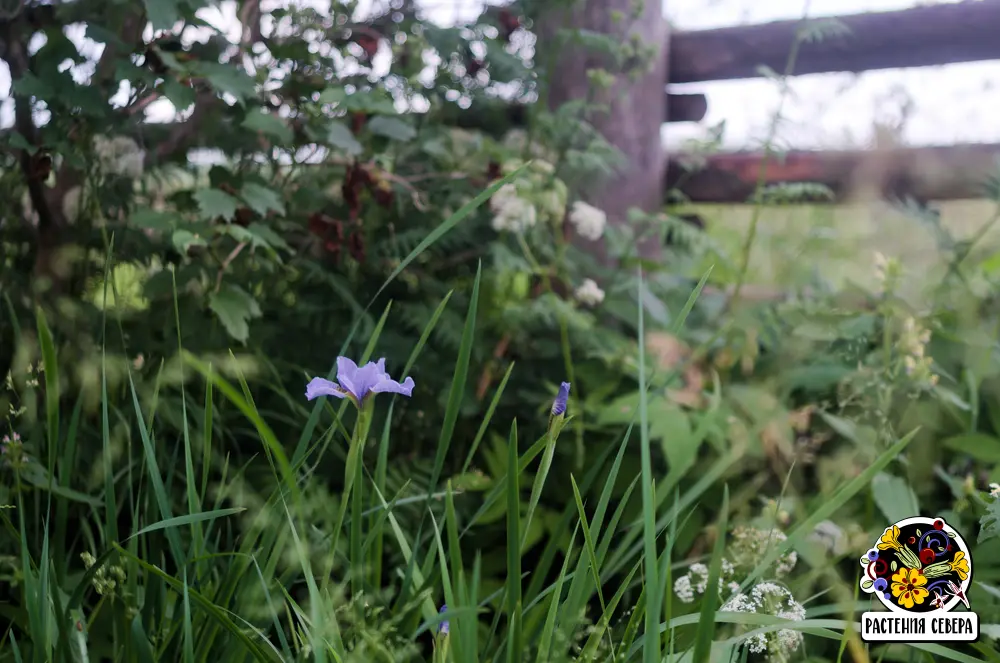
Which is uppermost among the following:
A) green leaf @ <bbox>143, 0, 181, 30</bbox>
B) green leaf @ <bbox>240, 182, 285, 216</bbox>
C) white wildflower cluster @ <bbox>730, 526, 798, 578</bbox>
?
green leaf @ <bbox>143, 0, 181, 30</bbox>

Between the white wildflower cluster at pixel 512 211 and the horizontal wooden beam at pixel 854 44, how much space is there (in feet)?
2.80

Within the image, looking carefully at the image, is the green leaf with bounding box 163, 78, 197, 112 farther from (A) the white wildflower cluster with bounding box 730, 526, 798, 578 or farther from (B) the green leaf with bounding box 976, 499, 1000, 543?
(B) the green leaf with bounding box 976, 499, 1000, 543

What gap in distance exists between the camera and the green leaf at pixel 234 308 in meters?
1.27

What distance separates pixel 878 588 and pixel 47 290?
146cm

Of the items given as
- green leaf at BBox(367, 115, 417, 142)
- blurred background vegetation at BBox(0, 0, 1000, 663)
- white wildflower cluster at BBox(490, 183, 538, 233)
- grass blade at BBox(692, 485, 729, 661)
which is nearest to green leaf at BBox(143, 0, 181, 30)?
blurred background vegetation at BBox(0, 0, 1000, 663)

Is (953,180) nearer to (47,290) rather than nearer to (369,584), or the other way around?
(369,584)

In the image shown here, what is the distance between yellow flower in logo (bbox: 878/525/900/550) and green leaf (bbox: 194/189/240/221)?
3.41 ft

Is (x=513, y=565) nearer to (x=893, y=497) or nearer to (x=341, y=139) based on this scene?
(x=893, y=497)

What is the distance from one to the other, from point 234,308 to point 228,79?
1.27 feet

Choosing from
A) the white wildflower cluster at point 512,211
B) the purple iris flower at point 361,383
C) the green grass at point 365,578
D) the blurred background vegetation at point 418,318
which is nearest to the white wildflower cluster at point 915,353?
the blurred background vegetation at point 418,318

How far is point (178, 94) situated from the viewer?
129cm

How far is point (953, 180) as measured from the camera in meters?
2.05

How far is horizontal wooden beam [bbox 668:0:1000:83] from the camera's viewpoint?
6.44 feet

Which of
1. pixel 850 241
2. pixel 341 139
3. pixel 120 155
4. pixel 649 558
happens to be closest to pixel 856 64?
pixel 850 241
